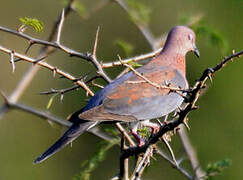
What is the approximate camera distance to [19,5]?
11203mm

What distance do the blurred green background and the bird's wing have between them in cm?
340

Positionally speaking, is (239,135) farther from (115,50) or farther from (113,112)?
(113,112)

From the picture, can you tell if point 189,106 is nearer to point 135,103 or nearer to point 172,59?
point 135,103

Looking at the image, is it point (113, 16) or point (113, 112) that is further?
point (113, 16)

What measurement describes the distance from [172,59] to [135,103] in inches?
31.1

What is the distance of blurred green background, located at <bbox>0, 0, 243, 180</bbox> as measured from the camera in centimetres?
838

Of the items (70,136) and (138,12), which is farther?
(138,12)

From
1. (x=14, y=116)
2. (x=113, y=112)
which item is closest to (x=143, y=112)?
(x=113, y=112)

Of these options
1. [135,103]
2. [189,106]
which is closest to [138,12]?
[135,103]

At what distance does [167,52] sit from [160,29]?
5616mm

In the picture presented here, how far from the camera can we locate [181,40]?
5.07 m

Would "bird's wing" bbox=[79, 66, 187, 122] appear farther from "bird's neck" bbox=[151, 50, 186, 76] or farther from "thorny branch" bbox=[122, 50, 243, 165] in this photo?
A: "thorny branch" bbox=[122, 50, 243, 165]

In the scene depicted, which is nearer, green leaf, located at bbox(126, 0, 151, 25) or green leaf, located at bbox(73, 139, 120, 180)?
green leaf, located at bbox(73, 139, 120, 180)

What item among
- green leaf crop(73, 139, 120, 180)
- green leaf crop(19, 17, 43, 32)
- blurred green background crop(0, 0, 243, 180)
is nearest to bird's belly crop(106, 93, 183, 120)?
green leaf crop(73, 139, 120, 180)
